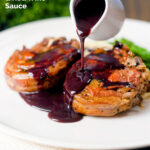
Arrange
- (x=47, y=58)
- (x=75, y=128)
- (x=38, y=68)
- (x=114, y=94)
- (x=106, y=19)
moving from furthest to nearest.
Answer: (x=47, y=58), (x=38, y=68), (x=106, y=19), (x=114, y=94), (x=75, y=128)

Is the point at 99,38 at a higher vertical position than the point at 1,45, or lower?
higher

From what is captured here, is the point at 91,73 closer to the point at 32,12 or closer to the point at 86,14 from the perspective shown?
the point at 86,14

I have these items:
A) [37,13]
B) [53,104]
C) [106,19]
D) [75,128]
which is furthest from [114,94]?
[37,13]

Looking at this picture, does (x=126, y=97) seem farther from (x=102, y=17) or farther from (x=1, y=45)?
(x=1, y=45)

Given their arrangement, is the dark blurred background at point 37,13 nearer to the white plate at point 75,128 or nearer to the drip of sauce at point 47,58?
the drip of sauce at point 47,58

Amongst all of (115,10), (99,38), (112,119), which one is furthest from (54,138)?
(115,10)

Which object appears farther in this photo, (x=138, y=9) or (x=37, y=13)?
(x=138, y=9)
